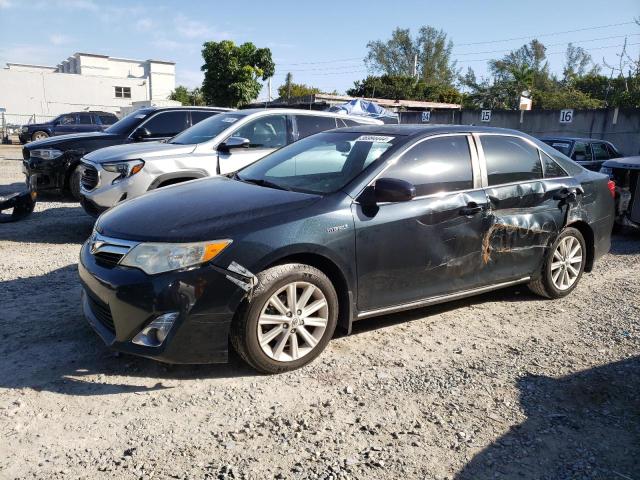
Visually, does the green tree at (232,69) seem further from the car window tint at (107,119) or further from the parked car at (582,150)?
the parked car at (582,150)

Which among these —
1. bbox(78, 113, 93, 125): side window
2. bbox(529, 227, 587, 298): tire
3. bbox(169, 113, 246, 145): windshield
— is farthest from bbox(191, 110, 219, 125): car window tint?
bbox(78, 113, 93, 125): side window

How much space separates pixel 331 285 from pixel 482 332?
60.0 inches

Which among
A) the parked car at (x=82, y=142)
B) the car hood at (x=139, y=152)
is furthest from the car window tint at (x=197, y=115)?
the car hood at (x=139, y=152)

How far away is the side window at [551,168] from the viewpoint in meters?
5.02

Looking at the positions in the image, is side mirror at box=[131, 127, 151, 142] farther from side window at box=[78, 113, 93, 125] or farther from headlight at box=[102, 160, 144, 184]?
side window at box=[78, 113, 93, 125]

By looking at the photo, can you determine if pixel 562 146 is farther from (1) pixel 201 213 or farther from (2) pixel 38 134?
(2) pixel 38 134

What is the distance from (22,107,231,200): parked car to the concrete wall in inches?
618

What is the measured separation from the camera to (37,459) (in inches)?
103

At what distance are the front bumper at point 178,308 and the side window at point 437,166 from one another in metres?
1.59

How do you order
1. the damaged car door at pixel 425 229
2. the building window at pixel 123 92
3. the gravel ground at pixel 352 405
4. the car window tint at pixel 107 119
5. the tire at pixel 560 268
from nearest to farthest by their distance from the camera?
the gravel ground at pixel 352 405 → the damaged car door at pixel 425 229 → the tire at pixel 560 268 → the car window tint at pixel 107 119 → the building window at pixel 123 92

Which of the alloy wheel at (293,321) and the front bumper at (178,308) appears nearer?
the front bumper at (178,308)

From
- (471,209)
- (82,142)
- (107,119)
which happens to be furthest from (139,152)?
(107,119)

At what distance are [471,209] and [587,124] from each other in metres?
18.7

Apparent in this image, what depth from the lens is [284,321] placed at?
347cm
